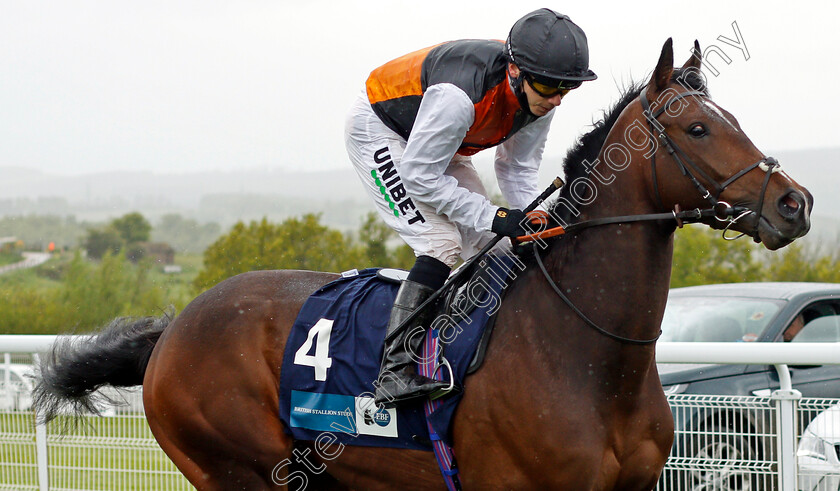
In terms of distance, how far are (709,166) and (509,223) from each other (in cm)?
67

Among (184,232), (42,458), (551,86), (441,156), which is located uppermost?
(184,232)

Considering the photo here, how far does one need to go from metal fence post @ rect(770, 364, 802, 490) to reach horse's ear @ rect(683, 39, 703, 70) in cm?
168

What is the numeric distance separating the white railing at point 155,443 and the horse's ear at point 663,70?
63.1 inches

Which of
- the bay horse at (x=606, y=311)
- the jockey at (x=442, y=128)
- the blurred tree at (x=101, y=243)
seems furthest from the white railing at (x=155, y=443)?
the blurred tree at (x=101, y=243)

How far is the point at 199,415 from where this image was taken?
350 centimetres

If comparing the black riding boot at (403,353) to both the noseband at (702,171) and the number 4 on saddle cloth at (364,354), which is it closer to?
the number 4 on saddle cloth at (364,354)

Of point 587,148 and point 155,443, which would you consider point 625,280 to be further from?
point 155,443

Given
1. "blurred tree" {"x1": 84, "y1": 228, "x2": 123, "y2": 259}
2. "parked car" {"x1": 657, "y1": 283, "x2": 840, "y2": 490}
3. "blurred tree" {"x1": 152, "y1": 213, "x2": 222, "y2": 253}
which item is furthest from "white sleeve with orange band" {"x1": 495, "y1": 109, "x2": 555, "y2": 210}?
"blurred tree" {"x1": 152, "y1": 213, "x2": 222, "y2": 253}

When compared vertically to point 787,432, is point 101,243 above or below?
above

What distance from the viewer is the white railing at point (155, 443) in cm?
390

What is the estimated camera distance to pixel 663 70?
287 cm

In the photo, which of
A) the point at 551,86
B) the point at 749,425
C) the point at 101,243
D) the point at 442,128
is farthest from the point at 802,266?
the point at 101,243

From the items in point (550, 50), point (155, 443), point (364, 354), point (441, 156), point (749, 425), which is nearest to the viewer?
point (550, 50)

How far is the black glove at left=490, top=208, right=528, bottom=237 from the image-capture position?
3.00m
